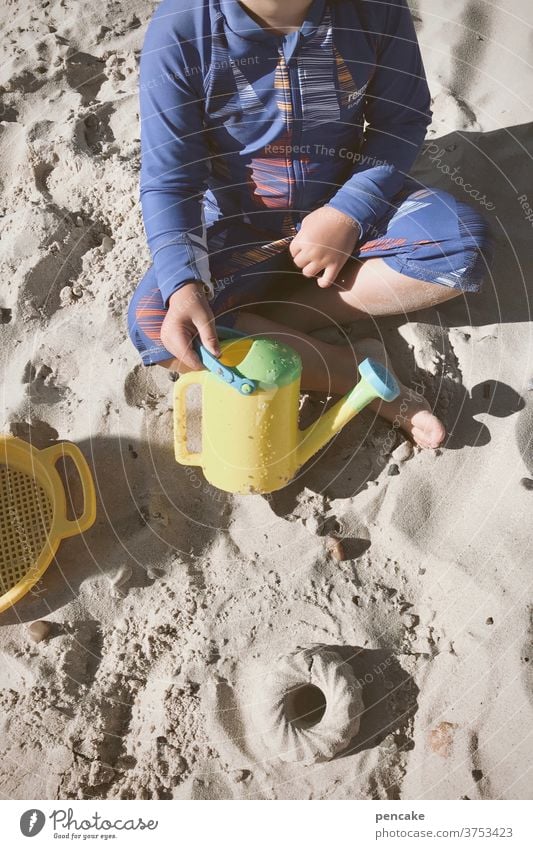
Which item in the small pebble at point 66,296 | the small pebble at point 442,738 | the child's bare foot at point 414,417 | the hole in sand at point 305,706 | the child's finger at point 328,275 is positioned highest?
→ the child's finger at point 328,275

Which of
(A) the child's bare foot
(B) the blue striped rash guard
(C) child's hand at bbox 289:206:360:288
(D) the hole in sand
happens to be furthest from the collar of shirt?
(D) the hole in sand

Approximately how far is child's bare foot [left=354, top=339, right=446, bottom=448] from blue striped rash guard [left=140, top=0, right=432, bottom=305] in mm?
213

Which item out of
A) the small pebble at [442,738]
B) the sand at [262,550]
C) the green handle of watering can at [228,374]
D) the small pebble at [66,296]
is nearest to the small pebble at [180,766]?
the sand at [262,550]

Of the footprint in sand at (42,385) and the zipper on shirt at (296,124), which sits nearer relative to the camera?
the zipper on shirt at (296,124)

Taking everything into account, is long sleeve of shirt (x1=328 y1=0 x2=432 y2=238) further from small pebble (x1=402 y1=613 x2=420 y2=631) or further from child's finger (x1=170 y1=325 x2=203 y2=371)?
small pebble (x1=402 y1=613 x2=420 y2=631)

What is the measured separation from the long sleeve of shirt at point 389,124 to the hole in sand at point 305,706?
21.1 inches

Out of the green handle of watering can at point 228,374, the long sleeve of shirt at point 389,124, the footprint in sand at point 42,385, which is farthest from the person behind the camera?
the footprint in sand at point 42,385

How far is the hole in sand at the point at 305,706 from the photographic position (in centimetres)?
79

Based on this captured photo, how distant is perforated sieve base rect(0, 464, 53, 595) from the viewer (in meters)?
0.92

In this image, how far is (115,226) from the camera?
109 centimetres

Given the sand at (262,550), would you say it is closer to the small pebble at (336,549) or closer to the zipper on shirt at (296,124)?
the small pebble at (336,549)
